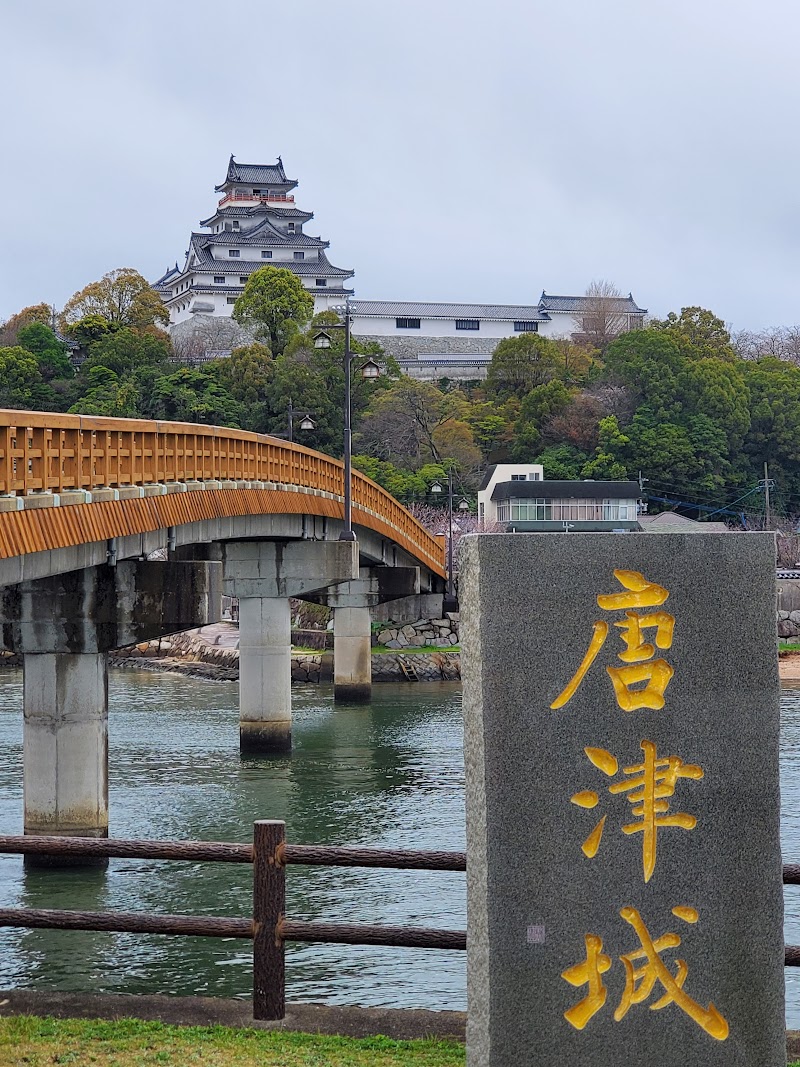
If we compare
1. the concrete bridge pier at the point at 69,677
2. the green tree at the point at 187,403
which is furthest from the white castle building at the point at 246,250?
the concrete bridge pier at the point at 69,677

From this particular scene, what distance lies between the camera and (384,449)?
239 feet

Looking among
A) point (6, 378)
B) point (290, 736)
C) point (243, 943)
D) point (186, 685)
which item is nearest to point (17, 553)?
point (243, 943)

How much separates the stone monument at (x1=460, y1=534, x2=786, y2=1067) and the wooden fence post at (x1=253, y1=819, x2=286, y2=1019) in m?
1.74

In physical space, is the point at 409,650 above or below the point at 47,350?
below

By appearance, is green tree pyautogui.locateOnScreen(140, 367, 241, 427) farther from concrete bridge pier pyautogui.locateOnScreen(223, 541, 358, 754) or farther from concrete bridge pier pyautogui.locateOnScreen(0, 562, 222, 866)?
concrete bridge pier pyautogui.locateOnScreen(0, 562, 222, 866)

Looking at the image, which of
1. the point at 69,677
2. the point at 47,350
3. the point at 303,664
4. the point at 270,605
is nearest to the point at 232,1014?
the point at 69,677

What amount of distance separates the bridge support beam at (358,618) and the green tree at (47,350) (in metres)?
39.1

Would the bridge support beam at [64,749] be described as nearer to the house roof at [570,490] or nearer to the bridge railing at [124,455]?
the bridge railing at [124,455]

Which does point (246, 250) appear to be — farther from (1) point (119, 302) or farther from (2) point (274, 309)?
(2) point (274, 309)

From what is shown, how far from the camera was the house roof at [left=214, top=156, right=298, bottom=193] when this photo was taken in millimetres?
108500

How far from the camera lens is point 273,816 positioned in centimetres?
2325

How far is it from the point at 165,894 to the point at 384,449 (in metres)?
55.6

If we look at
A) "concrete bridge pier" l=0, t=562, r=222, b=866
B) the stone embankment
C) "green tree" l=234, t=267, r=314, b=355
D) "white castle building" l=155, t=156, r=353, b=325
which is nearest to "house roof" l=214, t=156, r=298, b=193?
"white castle building" l=155, t=156, r=353, b=325

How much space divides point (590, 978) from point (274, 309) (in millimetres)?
75585
